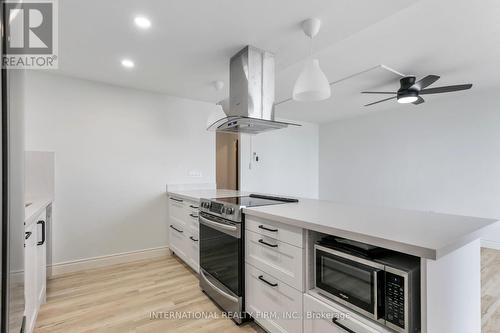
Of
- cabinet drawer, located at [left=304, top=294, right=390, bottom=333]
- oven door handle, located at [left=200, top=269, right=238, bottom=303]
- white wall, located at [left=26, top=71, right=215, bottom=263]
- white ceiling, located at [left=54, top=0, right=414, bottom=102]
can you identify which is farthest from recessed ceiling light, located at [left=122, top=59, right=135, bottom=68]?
cabinet drawer, located at [left=304, top=294, right=390, bottom=333]

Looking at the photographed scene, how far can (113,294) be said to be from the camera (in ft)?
7.66

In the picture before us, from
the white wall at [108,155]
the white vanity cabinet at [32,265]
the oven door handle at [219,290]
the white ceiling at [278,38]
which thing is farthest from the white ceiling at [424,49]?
the white vanity cabinet at [32,265]

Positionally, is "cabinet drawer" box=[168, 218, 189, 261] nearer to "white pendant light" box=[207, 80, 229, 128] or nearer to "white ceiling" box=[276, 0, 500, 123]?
"white pendant light" box=[207, 80, 229, 128]

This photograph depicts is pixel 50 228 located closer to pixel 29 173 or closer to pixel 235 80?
pixel 29 173

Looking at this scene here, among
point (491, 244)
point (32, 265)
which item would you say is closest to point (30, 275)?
point (32, 265)

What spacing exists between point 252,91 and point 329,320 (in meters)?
1.83

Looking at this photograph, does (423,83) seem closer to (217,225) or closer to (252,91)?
(252,91)

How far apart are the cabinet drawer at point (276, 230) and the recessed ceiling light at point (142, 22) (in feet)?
5.39

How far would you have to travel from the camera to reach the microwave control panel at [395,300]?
1.01 metres

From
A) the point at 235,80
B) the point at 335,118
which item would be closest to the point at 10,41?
the point at 235,80

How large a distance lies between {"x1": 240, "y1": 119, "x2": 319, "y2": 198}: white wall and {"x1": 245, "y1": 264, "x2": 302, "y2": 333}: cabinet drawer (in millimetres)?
3113

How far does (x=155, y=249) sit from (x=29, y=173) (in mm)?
1681

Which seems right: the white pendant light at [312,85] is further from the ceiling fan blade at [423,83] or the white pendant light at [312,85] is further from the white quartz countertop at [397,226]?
the ceiling fan blade at [423,83]

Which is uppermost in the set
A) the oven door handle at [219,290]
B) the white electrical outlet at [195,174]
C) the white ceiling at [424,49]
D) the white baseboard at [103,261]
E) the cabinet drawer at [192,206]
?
the white ceiling at [424,49]
